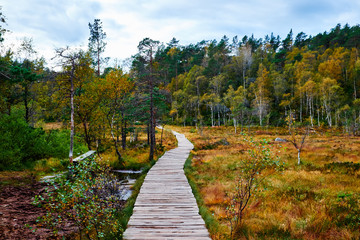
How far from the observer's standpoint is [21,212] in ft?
24.6

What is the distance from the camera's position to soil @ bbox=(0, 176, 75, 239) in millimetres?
6043

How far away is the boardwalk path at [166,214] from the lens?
474 centimetres

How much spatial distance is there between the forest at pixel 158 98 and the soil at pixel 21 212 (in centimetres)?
136

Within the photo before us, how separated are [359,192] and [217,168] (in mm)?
7267

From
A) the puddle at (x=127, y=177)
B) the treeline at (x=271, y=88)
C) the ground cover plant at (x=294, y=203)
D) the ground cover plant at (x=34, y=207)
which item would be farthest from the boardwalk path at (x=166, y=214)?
the treeline at (x=271, y=88)

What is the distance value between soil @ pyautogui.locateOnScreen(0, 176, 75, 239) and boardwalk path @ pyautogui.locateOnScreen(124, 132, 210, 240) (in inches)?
80.0

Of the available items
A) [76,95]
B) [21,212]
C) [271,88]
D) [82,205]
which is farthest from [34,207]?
[271,88]

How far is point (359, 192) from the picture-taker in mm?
8164

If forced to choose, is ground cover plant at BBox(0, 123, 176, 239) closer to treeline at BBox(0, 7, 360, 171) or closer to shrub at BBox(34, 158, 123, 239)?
shrub at BBox(34, 158, 123, 239)

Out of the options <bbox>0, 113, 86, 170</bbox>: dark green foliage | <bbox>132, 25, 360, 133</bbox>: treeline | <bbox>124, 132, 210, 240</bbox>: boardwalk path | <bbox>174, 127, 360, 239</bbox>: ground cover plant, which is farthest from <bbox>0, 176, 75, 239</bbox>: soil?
<bbox>132, 25, 360, 133</bbox>: treeline

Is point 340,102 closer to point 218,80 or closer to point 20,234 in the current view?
point 218,80

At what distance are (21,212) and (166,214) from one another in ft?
20.0

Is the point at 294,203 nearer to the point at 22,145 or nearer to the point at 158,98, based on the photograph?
the point at 158,98

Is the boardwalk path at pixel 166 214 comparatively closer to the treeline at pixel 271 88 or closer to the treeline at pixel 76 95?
the treeline at pixel 76 95
